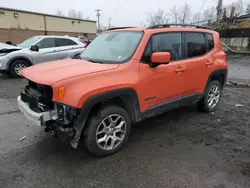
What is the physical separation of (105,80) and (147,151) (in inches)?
51.0

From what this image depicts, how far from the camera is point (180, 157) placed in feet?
10.5

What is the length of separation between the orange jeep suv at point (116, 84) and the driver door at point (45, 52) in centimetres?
573

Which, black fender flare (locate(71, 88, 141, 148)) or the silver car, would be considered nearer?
black fender flare (locate(71, 88, 141, 148))

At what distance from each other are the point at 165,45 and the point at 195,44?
0.89 m

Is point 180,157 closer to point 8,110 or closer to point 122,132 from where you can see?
point 122,132

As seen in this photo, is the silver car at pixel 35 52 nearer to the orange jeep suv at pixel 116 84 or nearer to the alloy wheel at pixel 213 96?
the orange jeep suv at pixel 116 84

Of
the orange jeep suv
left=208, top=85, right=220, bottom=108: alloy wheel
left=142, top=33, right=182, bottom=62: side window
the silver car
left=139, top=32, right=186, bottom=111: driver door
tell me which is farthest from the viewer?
the silver car

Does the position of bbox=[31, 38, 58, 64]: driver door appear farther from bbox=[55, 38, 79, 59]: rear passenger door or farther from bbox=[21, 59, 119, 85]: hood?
bbox=[21, 59, 119, 85]: hood

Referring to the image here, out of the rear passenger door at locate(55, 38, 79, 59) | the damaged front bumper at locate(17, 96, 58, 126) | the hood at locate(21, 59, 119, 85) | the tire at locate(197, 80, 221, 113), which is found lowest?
the tire at locate(197, 80, 221, 113)

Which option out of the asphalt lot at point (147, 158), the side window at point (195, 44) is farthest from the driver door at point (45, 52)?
the side window at point (195, 44)

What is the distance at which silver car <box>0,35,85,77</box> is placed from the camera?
8727 mm

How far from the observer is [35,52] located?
912 centimetres

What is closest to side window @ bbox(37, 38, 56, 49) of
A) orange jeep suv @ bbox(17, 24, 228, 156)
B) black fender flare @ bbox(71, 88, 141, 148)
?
orange jeep suv @ bbox(17, 24, 228, 156)

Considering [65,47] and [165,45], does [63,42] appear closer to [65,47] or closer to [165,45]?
[65,47]
